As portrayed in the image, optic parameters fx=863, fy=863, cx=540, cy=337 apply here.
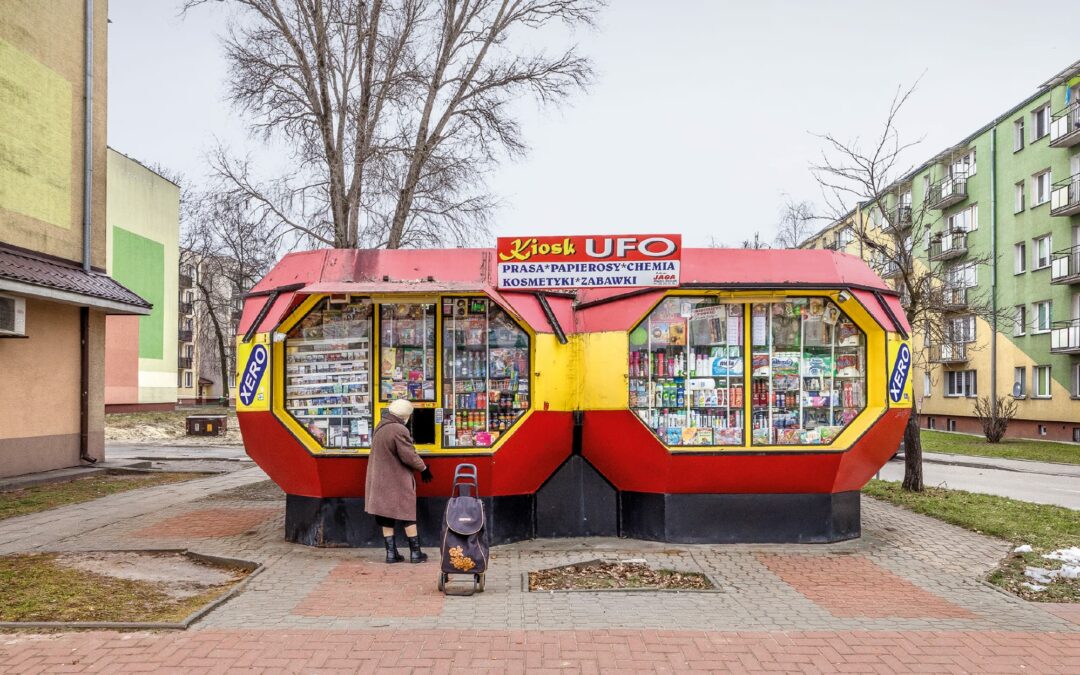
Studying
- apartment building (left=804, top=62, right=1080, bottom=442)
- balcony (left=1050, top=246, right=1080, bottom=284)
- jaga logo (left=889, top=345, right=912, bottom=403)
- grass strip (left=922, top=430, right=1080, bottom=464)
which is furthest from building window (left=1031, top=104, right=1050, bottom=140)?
jaga logo (left=889, top=345, right=912, bottom=403)

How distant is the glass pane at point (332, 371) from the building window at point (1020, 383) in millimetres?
30675

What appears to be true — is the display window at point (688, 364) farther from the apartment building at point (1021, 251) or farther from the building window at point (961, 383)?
the building window at point (961, 383)

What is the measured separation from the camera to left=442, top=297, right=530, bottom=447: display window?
31.6ft

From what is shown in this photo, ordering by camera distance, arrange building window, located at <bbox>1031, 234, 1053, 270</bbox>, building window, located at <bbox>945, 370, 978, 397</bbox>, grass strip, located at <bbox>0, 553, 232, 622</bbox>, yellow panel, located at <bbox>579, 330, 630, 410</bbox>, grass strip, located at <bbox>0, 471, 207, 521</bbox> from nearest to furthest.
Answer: grass strip, located at <bbox>0, 553, 232, 622</bbox> → yellow panel, located at <bbox>579, 330, 630, 410</bbox> → grass strip, located at <bbox>0, 471, 207, 521</bbox> → building window, located at <bbox>1031, 234, 1053, 270</bbox> → building window, located at <bbox>945, 370, 978, 397</bbox>

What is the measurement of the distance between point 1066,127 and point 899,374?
25047 millimetres

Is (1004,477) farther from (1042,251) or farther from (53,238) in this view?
(53,238)

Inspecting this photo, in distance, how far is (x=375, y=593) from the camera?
24.3ft

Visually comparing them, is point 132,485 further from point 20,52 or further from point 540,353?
point 540,353

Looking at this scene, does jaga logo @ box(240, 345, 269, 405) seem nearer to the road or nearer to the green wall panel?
the road

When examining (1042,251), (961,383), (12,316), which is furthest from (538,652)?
(961,383)

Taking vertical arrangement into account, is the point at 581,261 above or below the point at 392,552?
above

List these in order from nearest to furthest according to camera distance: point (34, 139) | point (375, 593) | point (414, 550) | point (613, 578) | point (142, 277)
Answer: point (375, 593), point (613, 578), point (414, 550), point (34, 139), point (142, 277)

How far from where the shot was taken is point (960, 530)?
1069 centimetres

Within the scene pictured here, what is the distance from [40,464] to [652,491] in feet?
40.6
